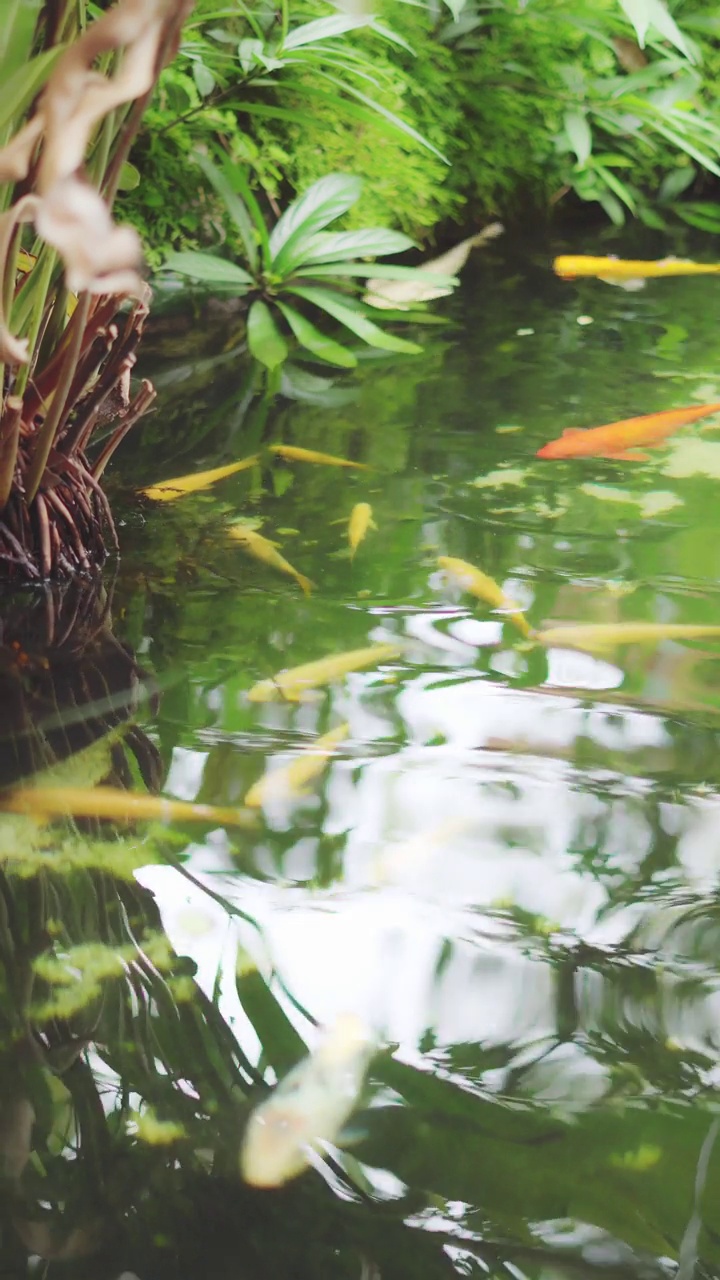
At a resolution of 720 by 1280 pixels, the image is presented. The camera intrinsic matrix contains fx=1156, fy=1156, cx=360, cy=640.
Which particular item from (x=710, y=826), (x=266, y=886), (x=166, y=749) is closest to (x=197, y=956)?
(x=266, y=886)

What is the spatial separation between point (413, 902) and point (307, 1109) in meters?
0.15

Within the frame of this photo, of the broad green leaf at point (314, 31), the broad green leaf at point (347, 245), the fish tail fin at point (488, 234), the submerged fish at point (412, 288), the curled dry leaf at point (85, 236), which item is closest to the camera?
the curled dry leaf at point (85, 236)

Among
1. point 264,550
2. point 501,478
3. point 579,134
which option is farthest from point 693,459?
point 579,134

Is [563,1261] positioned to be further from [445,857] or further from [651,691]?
[651,691]

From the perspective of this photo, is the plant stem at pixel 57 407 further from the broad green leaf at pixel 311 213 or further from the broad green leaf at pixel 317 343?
the broad green leaf at pixel 311 213

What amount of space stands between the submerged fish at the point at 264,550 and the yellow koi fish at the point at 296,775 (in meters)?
0.24

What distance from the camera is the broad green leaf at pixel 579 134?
7.17 ft

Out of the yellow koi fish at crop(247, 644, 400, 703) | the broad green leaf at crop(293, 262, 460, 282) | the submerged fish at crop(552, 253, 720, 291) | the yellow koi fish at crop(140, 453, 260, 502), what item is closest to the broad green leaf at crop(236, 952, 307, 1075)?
the yellow koi fish at crop(247, 644, 400, 703)

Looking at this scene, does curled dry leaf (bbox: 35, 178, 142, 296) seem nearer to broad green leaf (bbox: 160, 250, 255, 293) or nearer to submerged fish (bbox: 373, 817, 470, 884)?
submerged fish (bbox: 373, 817, 470, 884)

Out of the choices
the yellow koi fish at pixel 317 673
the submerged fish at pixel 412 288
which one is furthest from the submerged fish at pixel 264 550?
the submerged fish at pixel 412 288

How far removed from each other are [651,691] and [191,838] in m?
0.36

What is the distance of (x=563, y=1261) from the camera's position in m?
0.47

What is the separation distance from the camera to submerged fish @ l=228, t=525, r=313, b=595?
1.03 m

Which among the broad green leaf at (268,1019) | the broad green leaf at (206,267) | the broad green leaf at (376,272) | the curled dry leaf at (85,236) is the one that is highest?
the broad green leaf at (376,272)
